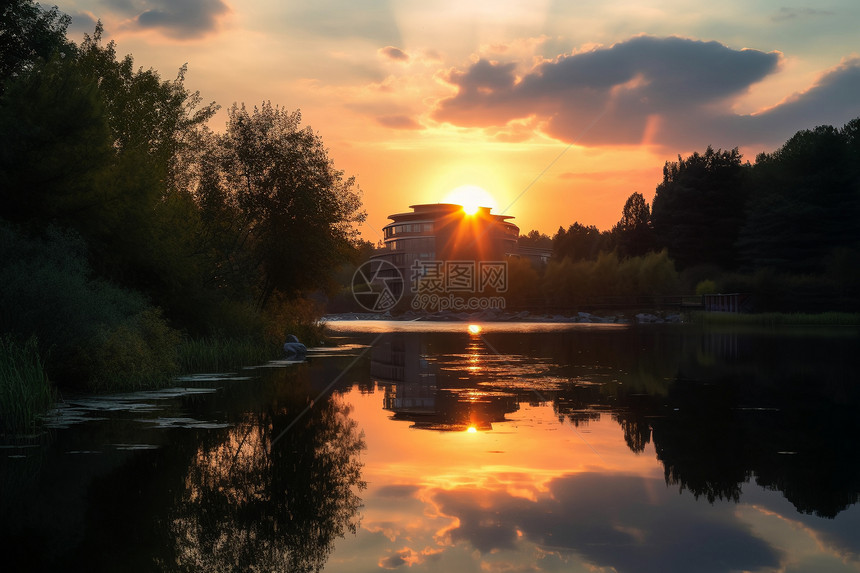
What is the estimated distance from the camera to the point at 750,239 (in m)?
92.8

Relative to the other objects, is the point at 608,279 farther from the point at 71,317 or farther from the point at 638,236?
the point at 71,317

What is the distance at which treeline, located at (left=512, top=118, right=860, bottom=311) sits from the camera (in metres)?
81.9

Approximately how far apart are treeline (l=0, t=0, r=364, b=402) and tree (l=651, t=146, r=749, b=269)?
69916mm

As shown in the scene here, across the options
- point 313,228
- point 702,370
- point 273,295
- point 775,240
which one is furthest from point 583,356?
point 775,240

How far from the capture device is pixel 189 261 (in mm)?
29266

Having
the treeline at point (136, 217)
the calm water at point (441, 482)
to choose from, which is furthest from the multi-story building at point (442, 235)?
the calm water at point (441, 482)

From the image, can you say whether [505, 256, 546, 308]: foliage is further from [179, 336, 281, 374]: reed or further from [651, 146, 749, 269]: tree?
[179, 336, 281, 374]: reed

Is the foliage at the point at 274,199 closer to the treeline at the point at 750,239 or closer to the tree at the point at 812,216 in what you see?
the treeline at the point at 750,239

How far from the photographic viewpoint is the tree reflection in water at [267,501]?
720cm

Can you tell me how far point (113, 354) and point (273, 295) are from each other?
23348mm

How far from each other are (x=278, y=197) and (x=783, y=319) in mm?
53754

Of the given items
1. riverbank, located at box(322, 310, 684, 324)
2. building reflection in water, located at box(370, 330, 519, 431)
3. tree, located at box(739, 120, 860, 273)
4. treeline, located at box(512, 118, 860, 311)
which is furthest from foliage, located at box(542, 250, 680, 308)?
building reflection in water, located at box(370, 330, 519, 431)

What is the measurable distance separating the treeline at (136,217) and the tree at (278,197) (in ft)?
0.23

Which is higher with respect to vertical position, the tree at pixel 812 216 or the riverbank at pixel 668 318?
the tree at pixel 812 216
